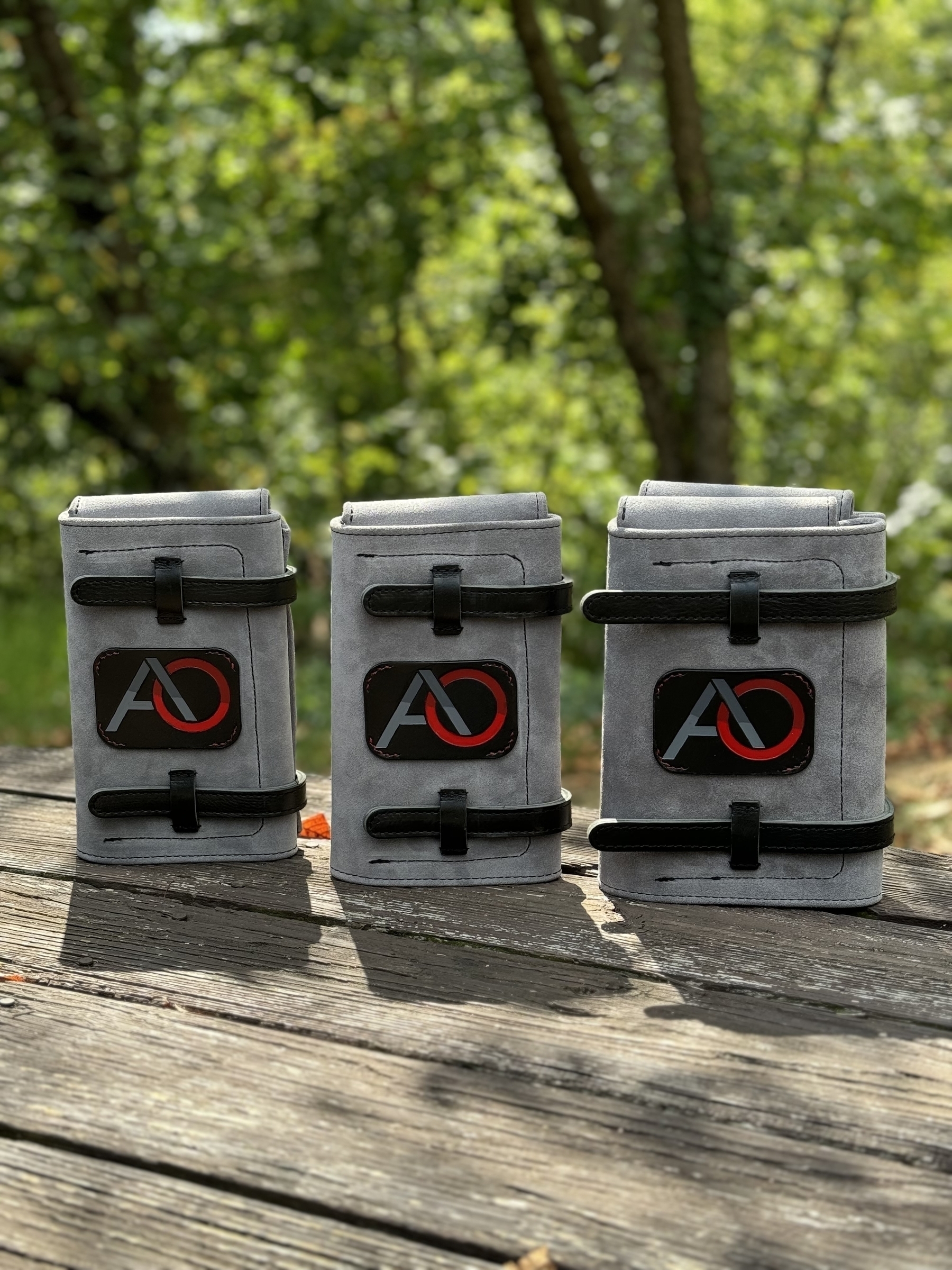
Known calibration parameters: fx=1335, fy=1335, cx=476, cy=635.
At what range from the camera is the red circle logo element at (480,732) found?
2.10m

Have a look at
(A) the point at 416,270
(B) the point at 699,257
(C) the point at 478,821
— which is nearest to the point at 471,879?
(C) the point at 478,821

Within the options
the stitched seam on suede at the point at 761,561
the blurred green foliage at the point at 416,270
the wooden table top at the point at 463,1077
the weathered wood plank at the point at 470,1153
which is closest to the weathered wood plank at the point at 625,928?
the wooden table top at the point at 463,1077

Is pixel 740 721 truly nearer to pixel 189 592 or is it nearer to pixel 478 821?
pixel 478 821

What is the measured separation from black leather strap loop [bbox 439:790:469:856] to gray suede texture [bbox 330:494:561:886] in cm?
1

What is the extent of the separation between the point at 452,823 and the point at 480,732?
15 cm

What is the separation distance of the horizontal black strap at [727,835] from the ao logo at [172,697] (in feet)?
2.14

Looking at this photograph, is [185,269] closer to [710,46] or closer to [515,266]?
[515,266]

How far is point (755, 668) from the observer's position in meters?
2.01

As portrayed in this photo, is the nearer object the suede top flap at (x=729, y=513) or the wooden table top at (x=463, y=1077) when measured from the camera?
the wooden table top at (x=463, y=1077)

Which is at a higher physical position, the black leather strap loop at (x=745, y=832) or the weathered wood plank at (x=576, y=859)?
the black leather strap loop at (x=745, y=832)

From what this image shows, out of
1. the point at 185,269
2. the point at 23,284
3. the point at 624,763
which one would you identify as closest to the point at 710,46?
the point at 185,269

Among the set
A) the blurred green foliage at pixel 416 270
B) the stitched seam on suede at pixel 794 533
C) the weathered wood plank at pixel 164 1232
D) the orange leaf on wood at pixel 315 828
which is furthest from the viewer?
the blurred green foliage at pixel 416 270

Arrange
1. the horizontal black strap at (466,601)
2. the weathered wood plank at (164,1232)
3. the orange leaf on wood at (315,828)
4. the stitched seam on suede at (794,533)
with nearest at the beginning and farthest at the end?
1. the weathered wood plank at (164,1232)
2. the stitched seam on suede at (794,533)
3. the horizontal black strap at (466,601)
4. the orange leaf on wood at (315,828)

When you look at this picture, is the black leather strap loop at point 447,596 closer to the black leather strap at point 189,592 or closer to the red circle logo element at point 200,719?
the black leather strap at point 189,592
